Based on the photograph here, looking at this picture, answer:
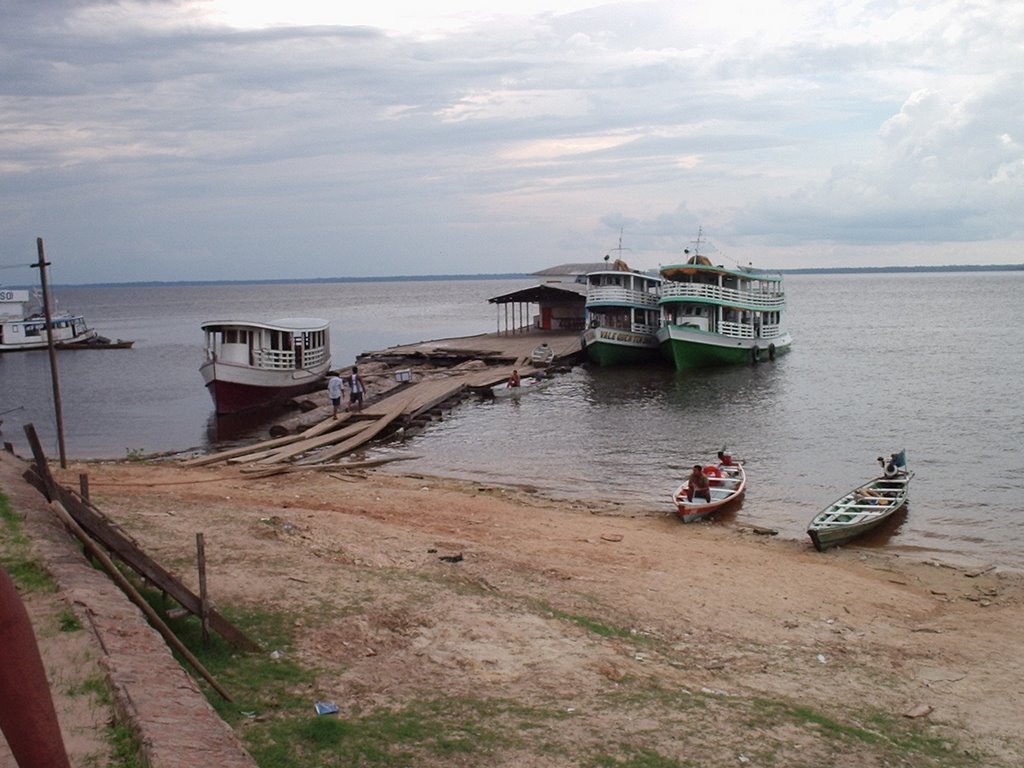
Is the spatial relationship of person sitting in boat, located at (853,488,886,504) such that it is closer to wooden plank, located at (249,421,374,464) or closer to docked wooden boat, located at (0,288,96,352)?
wooden plank, located at (249,421,374,464)

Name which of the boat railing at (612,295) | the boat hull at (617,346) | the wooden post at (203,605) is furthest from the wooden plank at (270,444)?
the boat railing at (612,295)

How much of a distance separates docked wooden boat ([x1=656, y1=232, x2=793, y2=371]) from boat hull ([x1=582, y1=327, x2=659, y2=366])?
168 centimetres

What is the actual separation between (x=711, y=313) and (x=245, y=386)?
27.6 m

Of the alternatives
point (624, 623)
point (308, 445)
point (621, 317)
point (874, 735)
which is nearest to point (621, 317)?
point (621, 317)

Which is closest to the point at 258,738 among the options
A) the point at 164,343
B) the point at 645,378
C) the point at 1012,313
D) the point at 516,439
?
the point at 516,439

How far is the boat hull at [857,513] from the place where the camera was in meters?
19.0

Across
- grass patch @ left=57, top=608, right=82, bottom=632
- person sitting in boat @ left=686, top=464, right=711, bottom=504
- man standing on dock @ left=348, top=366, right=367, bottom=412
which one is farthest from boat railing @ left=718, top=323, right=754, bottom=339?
grass patch @ left=57, top=608, right=82, bottom=632

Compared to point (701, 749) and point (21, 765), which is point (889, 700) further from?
point (21, 765)

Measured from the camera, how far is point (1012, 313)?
371ft

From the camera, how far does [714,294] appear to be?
168 feet

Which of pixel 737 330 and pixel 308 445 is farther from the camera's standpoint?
pixel 737 330

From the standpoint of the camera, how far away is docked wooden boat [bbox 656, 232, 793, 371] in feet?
166

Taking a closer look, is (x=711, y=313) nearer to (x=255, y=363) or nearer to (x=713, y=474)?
(x=255, y=363)

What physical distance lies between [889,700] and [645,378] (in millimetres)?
39161
